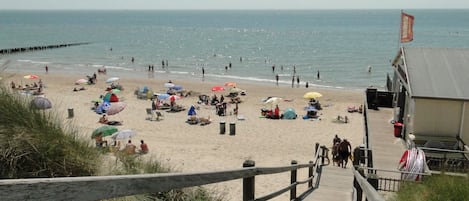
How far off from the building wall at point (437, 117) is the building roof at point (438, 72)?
22 cm

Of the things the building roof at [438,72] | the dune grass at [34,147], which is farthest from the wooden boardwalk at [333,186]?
the dune grass at [34,147]

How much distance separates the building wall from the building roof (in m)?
0.22

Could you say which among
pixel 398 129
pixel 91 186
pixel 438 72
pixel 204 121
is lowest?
pixel 204 121

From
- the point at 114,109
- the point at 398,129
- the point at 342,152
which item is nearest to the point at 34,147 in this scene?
the point at 398,129

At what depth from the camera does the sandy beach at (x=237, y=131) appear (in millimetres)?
18453

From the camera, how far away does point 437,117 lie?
11523mm

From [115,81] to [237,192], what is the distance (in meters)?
31.6

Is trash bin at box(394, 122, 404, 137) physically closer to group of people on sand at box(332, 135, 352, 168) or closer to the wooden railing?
group of people on sand at box(332, 135, 352, 168)

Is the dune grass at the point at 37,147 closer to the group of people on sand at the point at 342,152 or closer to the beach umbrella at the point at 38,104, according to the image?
the beach umbrella at the point at 38,104

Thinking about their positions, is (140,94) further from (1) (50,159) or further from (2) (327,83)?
(1) (50,159)

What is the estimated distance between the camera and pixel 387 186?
9.62 metres

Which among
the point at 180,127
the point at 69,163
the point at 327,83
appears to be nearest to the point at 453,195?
the point at 69,163

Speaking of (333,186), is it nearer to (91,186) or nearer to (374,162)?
(374,162)

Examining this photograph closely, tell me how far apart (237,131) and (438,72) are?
45.4ft
